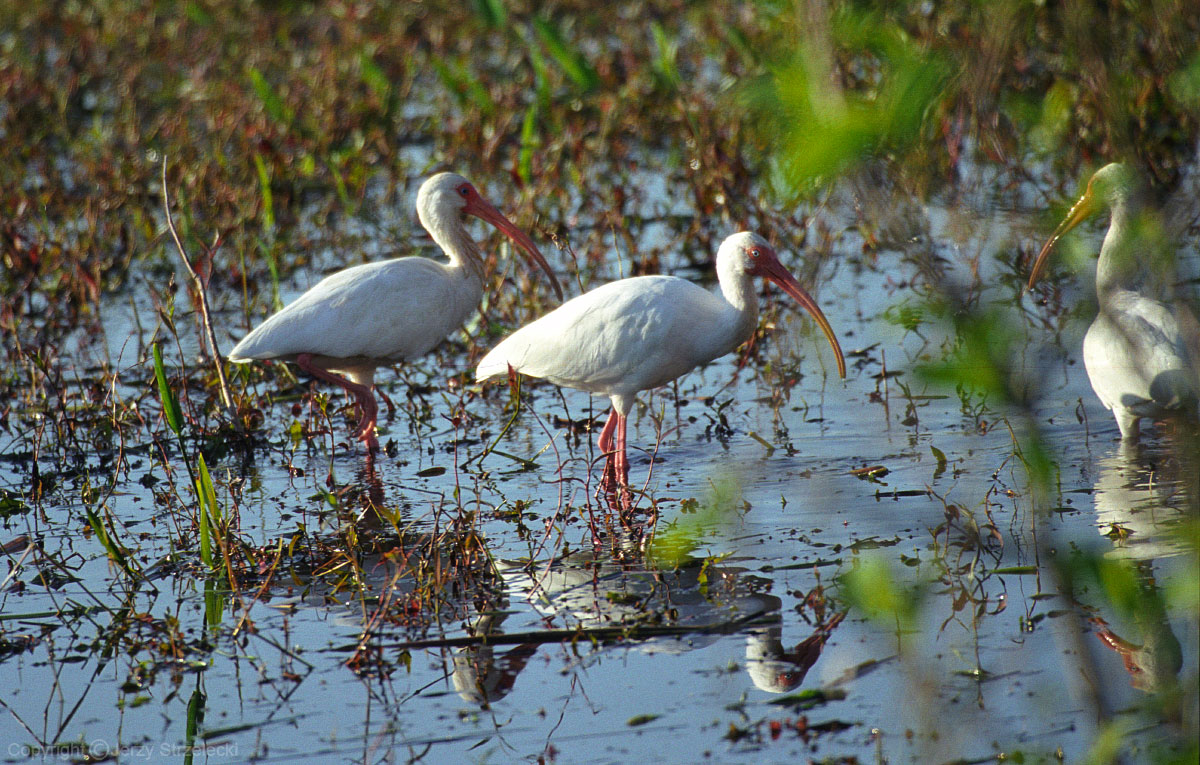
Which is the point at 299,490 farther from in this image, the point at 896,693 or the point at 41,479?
the point at 896,693

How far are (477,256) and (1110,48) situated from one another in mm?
5080

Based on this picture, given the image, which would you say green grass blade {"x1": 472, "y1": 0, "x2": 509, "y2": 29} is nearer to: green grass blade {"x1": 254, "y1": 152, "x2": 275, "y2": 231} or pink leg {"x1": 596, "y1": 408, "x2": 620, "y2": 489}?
green grass blade {"x1": 254, "y1": 152, "x2": 275, "y2": 231}

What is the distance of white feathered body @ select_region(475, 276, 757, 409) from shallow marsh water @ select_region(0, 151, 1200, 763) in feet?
1.24

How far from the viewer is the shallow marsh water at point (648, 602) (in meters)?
3.17

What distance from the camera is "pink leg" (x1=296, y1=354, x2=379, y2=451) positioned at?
585 centimetres

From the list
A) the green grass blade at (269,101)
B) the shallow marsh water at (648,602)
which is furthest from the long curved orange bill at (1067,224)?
the green grass blade at (269,101)

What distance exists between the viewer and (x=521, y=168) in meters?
8.94

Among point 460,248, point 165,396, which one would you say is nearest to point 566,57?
point 460,248

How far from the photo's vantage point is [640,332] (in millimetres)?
5242

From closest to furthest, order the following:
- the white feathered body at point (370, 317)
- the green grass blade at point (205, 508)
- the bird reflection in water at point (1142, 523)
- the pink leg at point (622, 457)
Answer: the bird reflection in water at point (1142, 523), the green grass blade at point (205, 508), the pink leg at point (622, 457), the white feathered body at point (370, 317)

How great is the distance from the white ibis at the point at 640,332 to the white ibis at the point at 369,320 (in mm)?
653

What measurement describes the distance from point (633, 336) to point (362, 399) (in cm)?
136

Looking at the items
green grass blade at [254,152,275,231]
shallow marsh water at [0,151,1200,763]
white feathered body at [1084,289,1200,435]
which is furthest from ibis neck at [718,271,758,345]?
green grass blade at [254,152,275,231]

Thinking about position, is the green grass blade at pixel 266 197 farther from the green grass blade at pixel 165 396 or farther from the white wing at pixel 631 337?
the green grass blade at pixel 165 396
